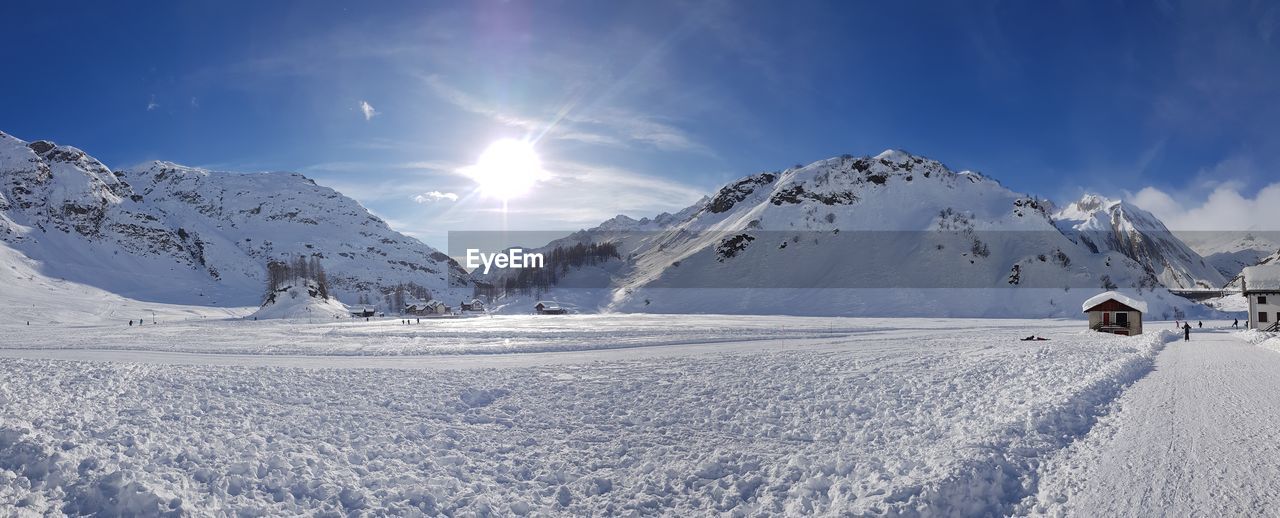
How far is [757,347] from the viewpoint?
33.0 m

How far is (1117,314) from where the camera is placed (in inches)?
1706

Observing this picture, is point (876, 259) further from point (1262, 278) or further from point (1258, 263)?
point (1262, 278)

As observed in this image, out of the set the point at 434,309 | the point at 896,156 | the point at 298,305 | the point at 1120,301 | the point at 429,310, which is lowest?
the point at 429,310

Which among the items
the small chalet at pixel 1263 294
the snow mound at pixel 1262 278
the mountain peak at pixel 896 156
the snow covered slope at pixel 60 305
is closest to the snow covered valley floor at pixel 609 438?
the small chalet at pixel 1263 294

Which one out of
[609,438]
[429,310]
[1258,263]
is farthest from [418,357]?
[429,310]

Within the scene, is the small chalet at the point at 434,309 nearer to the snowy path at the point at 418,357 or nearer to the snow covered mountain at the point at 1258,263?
the snowy path at the point at 418,357

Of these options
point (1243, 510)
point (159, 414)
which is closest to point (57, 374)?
point (159, 414)

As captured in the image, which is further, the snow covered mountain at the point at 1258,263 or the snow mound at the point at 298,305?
the snow mound at the point at 298,305

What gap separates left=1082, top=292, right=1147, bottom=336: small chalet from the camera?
140ft

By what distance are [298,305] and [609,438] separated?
307 ft

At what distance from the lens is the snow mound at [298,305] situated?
8856cm

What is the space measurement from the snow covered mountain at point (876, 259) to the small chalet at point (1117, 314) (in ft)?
116

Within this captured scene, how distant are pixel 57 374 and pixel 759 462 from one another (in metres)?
20.1

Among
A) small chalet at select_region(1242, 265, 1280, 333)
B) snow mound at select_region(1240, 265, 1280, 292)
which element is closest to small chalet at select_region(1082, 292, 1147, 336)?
small chalet at select_region(1242, 265, 1280, 333)
